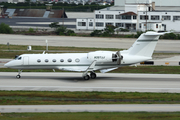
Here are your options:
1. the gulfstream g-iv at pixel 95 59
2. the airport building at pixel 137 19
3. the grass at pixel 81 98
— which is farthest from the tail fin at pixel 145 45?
the airport building at pixel 137 19

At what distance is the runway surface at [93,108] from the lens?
69.7ft

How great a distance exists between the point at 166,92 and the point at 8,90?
14814 mm

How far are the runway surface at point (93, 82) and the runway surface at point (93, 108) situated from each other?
246 inches

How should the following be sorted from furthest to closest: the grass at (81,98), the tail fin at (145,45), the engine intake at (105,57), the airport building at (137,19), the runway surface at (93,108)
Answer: the airport building at (137,19) < the tail fin at (145,45) < the engine intake at (105,57) < the grass at (81,98) < the runway surface at (93,108)

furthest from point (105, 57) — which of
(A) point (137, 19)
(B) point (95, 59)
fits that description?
(A) point (137, 19)

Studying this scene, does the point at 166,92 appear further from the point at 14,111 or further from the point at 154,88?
the point at 14,111

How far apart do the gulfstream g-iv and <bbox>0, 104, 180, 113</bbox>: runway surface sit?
10.7 m

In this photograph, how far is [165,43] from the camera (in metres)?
74.1

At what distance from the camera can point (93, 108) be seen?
21.8m

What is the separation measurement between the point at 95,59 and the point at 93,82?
8.31 feet

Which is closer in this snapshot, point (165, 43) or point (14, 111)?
point (14, 111)
